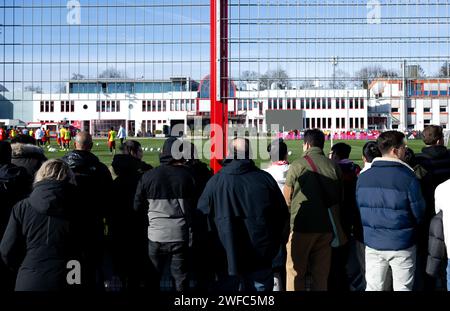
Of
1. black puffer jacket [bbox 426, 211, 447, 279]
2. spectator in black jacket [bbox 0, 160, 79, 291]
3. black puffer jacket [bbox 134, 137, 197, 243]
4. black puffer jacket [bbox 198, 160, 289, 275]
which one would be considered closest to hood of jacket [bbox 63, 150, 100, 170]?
black puffer jacket [bbox 134, 137, 197, 243]

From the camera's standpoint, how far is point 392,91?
7.20m

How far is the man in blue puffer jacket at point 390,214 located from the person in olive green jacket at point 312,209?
1.82 feet

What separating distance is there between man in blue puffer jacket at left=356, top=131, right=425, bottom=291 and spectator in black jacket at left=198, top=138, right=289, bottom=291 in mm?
837

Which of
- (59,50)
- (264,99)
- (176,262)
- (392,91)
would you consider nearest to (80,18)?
(59,50)

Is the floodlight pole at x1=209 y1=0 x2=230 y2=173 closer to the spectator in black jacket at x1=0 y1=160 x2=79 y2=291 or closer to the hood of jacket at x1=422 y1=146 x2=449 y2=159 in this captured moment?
the spectator in black jacket at x1=0 y1=160 x2=79 y2=291

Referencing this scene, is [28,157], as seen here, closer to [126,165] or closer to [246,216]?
[126,165]

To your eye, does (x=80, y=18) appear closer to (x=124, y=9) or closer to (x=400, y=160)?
(x=124, y=9)

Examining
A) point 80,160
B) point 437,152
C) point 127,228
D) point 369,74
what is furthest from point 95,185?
point 437,152

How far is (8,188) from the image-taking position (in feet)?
19.8

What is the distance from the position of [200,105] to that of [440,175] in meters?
2.97

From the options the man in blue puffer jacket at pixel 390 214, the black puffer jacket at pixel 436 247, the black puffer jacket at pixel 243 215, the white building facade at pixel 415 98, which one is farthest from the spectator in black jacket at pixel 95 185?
the white building facade at pixel 415 98

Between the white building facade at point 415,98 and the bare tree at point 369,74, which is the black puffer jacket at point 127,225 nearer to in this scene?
the bare tree at point 369,74

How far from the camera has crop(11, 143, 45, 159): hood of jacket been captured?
715 cm

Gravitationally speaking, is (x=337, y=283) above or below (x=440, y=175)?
below
